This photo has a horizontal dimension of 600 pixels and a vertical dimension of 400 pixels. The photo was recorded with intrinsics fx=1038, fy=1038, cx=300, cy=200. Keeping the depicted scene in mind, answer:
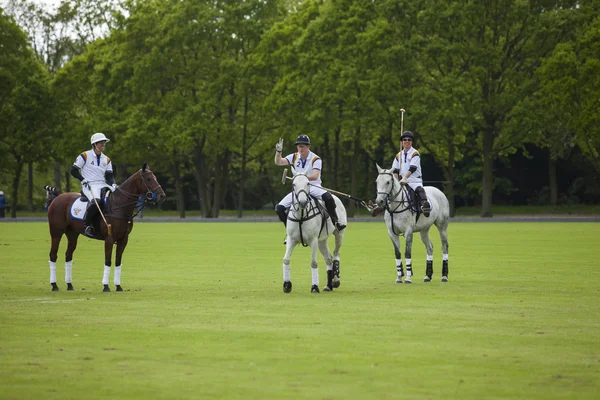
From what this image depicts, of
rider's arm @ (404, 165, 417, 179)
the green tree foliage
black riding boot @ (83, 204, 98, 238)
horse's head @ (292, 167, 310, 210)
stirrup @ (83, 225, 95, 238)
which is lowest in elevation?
stirrup @ (83, 225, 95, 238)

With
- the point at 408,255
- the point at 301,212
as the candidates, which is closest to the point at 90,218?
the point at 301,212

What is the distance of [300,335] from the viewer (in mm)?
12875

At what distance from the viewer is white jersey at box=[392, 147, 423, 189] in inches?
847

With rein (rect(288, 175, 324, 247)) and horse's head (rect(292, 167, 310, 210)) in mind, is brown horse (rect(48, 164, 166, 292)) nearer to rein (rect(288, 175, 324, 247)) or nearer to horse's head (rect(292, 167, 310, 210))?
rein (rect(288, 175, 324, 247))

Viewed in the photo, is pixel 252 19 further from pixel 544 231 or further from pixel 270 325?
pixel 270 325

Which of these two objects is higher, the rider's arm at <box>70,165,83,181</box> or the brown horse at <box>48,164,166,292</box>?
the rider's arm at <box>70,165,83,181</box>

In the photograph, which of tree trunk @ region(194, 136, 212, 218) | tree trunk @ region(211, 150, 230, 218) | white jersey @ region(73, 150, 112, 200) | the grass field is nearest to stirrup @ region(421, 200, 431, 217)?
the grass field

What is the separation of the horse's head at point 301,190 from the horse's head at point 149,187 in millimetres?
2685

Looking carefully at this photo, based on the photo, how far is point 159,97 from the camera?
2908 inches

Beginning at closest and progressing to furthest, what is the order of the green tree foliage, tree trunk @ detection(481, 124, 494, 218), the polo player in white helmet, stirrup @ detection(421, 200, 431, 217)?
the polo player in white helmet, stirrup @ detection(421, 200, 431, 217), tree trunk @ detection(481, 124, 494, 218), the green tree foliage

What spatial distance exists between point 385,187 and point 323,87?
45069mm

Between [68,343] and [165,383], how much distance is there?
295 cm

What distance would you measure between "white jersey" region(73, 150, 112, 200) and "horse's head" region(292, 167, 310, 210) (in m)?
3.84

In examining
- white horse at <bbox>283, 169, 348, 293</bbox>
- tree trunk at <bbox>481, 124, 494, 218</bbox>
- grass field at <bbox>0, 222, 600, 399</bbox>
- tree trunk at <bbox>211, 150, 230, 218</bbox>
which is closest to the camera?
grass field at <bbox>0, 222, 600, 399</bbox>
